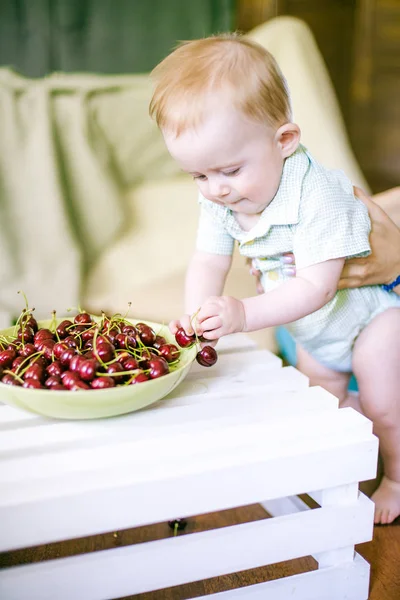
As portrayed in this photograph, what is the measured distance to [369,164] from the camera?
2891mm

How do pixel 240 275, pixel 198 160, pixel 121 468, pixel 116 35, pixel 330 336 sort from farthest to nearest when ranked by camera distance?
pixel 116 35, pixel 240 275, pixel 330 336, pixel 198 160, pixel 121 468

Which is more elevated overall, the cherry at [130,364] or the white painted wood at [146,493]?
the cherry at [130,364]

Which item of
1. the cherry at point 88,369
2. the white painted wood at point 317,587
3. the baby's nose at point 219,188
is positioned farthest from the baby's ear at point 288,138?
the white painted wood at point 317,587

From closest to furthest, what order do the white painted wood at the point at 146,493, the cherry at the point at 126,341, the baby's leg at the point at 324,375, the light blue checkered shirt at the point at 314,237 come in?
the white painted wood at the point at 146,493, the cherry at the point at 126,341, the light blue checkered shirt at the point at 314,237, the baby's leg at the point at 324,375

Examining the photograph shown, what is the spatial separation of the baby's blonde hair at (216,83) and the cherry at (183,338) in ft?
0.92

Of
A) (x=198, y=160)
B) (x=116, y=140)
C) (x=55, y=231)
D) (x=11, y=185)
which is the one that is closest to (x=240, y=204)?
(x=198, y=160)

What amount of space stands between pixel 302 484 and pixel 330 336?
1.39 feet

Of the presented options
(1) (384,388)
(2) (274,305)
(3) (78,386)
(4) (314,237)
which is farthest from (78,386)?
(1) (384,388)

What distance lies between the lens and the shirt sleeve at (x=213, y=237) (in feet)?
3.78

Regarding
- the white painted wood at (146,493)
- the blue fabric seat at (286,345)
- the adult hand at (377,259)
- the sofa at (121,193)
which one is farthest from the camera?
the sofa at (121,193)

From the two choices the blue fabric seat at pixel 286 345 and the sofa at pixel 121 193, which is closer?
the blue fabric seat at pixel 286 345

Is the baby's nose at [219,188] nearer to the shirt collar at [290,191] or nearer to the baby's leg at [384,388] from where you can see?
the shirt collar at [290,191]

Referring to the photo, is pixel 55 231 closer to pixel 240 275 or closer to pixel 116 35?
pixel 240 275

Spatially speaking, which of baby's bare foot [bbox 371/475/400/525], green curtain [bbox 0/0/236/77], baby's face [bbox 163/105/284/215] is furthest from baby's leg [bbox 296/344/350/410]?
green curtain [bbox 0/0/236/77]
